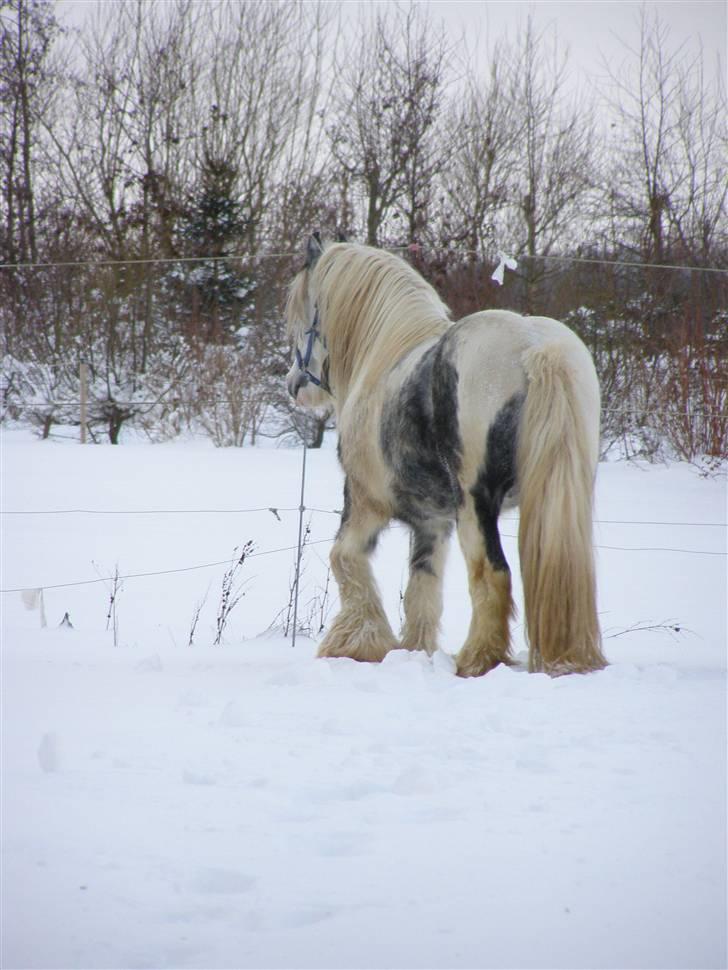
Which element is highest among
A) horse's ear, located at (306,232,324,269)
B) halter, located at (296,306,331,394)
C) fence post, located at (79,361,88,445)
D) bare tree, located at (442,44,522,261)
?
bare tree, located at (442,44,522,261)

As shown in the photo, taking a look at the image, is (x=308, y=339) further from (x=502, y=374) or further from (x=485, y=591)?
(x=485, y=591)

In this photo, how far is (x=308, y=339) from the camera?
4227mm

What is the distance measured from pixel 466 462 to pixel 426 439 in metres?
0.26

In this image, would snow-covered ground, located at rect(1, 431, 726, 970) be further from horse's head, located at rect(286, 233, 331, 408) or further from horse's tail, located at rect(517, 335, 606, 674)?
horse's head, located at rect(286, 233, 331, 408)

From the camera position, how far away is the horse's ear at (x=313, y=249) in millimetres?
4162

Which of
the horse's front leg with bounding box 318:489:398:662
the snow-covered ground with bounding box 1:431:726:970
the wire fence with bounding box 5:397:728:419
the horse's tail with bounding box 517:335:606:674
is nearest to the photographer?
the snow-covered ground with bounding box 1:431:726:970

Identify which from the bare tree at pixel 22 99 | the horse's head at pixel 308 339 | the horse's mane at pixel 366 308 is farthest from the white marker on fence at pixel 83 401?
the horse's mane at pixel 366 308

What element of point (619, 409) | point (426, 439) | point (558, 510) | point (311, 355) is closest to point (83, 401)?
point (619, 409)

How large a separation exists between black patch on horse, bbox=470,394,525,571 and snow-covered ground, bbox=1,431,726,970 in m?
0.48

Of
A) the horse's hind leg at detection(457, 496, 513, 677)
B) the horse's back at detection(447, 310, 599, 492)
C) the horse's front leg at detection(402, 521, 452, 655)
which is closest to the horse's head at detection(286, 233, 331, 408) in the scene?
the horse's front leg at detection(402, 521, 452, 655)

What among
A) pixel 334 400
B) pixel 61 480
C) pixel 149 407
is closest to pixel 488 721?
pixel 334 400

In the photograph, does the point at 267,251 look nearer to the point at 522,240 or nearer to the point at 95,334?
the point at 95,334

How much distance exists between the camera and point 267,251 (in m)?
16.4

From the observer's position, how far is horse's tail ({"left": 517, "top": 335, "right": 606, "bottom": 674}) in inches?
115
